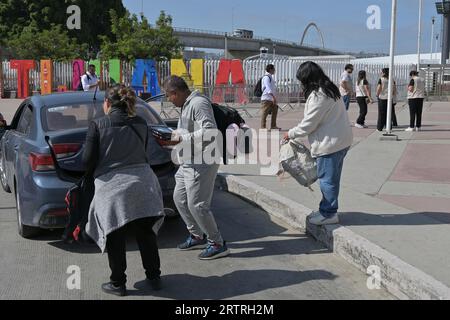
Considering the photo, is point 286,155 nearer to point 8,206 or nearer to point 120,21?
point 8,206

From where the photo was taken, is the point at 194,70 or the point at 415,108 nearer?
the point at 415,108

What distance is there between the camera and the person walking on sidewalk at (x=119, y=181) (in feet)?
13.7

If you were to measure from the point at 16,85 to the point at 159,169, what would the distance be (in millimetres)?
30941

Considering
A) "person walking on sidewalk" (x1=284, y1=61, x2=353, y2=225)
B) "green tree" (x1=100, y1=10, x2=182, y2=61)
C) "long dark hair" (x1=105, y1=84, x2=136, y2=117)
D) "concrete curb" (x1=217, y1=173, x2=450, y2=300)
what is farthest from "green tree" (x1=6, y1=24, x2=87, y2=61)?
"long dark hair" (x1=105, y1=84, x2=136, y2=117)

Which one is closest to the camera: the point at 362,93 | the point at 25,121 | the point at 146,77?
the point at 25,121

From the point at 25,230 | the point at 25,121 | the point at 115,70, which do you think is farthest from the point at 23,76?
the point at 25,230

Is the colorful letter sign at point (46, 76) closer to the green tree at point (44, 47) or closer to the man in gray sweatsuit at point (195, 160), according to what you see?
the green tree at point (44, 47)

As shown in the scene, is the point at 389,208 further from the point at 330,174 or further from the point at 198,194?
the point at 198,194

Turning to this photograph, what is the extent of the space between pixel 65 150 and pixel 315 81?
255 centimetres

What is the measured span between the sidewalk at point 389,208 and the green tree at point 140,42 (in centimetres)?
2294

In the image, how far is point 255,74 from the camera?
1099 inches

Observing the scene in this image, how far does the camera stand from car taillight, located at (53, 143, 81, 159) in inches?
212

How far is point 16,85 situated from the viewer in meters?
34.0

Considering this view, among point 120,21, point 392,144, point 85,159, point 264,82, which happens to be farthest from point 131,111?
point 120,21
